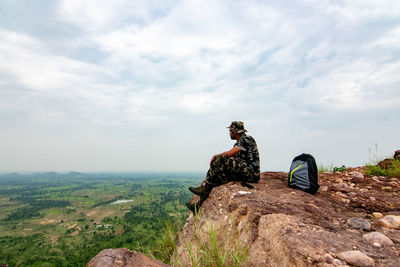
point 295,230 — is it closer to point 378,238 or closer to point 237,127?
point 378,238

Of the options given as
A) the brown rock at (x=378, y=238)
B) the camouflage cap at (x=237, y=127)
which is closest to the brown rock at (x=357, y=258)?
the brown rock at (x=378, y=238)

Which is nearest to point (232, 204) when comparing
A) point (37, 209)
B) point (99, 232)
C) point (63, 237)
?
point (99, 232)

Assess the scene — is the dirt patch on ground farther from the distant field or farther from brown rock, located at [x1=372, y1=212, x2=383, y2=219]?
brown rock, located at [x1=372, y1=212, x2=383, y2=219]

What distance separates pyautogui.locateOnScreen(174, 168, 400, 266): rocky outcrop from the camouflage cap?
1.60 metres

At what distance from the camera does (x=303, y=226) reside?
130 inches

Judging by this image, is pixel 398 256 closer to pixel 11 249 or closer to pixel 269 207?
pixel 269 207

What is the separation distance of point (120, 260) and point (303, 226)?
292 centimetres

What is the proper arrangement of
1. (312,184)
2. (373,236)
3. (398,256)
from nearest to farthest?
(398,256) → (373,236) → (312,184)

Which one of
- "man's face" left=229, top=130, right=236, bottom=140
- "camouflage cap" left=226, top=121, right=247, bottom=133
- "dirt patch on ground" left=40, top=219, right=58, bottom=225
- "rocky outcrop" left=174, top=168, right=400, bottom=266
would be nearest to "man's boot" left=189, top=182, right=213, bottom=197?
Result: "rocky outcrop" left=174, top=168, right=400, bottom=266

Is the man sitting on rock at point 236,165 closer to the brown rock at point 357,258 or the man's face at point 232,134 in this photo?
the man's face at point 232,134

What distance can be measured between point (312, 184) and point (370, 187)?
1.88m

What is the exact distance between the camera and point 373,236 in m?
2.97

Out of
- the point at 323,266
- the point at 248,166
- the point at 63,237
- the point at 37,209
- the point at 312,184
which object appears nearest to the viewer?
the point at 323,266

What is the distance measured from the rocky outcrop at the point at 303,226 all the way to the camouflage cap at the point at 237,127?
5.25ft
